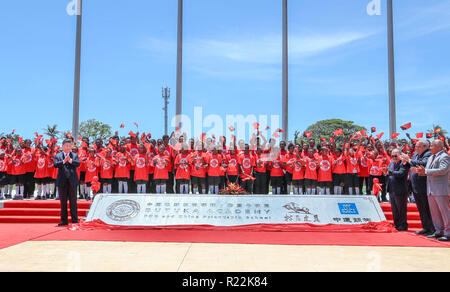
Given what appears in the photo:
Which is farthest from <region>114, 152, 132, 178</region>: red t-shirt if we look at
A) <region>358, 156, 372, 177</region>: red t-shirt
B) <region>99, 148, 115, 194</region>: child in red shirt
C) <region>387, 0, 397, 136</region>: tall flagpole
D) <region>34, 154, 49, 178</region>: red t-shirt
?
<region>387, 0, 397, 136</region>: tall flagpole

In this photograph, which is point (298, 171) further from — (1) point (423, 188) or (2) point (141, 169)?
(2) point (141, 169)

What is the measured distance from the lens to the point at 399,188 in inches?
261

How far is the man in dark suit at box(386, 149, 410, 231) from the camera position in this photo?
6617mm

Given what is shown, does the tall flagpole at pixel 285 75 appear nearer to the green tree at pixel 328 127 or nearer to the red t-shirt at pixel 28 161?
the red t-shirt at pixel 28 161

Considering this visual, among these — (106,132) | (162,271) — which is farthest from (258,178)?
(106,132)

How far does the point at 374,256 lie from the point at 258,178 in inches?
193

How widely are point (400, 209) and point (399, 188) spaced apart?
1.39ft

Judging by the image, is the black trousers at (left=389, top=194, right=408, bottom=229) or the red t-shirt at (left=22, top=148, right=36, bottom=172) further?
the red t-shirt at (left=22, top=148, right=36, bottom=172)

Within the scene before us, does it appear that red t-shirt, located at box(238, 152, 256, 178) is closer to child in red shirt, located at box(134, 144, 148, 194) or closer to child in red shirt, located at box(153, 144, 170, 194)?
child in red shirt, located at box(153, 144, 170, 194)

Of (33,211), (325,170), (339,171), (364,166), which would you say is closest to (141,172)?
(33,211)

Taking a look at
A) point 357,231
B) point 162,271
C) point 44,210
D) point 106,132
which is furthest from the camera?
point 106,132

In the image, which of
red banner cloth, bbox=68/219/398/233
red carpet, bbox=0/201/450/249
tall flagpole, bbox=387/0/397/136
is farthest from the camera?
tall flagpole, bbox=387/0/397/136

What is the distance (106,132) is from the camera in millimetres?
26734
